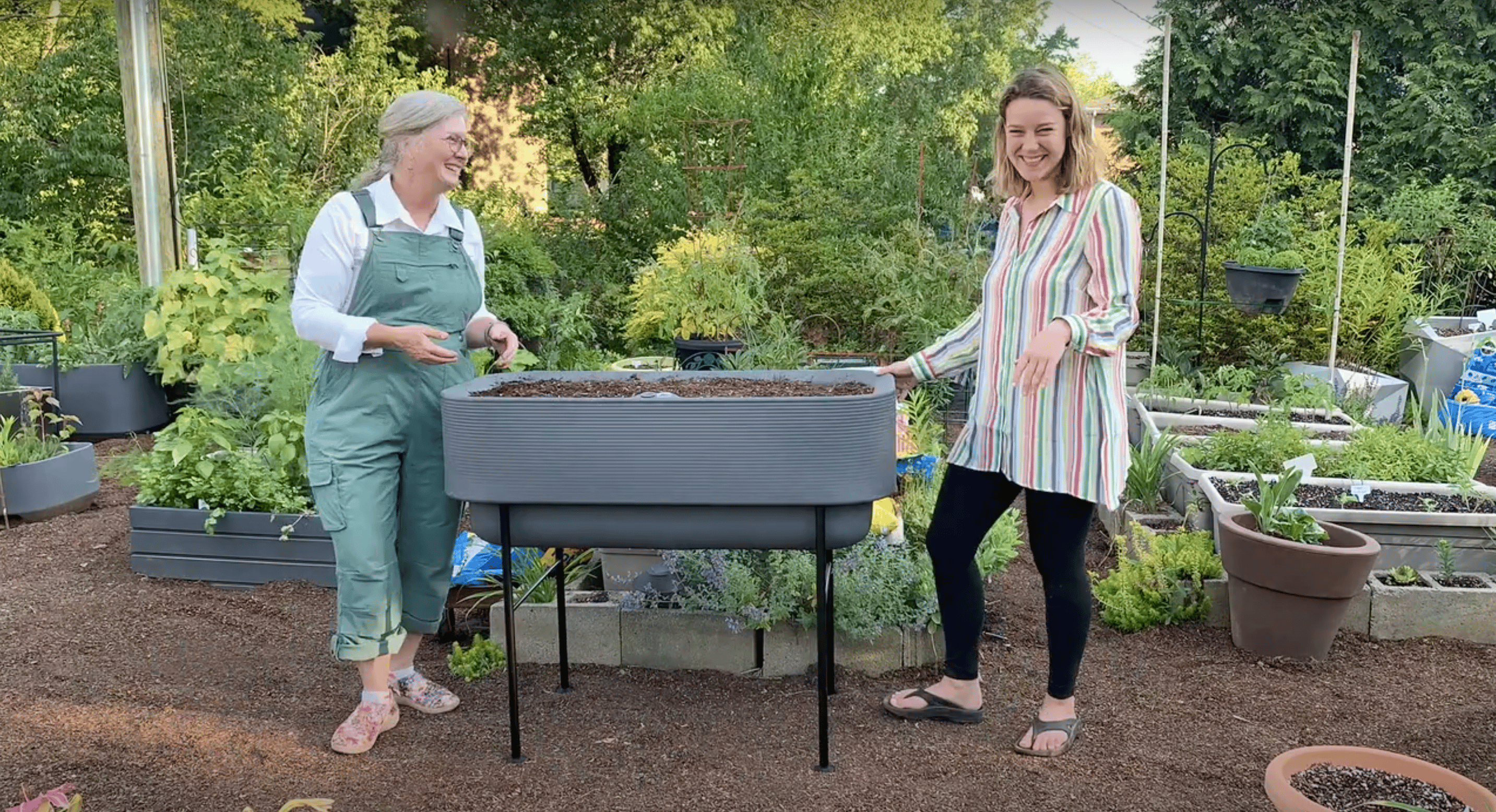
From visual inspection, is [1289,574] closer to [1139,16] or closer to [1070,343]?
[1070,343]

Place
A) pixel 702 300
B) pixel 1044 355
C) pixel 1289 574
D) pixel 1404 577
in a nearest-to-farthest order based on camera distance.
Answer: pixel 1044 355, pixel 1289 574, pixel 1404 577, pixel 702 300

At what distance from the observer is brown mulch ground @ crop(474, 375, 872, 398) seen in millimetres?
2545

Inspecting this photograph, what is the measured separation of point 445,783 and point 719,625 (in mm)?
872

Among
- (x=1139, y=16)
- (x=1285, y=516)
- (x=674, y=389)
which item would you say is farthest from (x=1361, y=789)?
(x=1139, y=16)

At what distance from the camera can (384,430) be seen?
8.63 ft

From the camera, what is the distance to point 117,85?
899cm

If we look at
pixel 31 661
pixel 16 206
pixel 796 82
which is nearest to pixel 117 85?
pixel 16 206

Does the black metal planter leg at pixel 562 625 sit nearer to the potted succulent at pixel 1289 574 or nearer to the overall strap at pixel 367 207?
the overall strap at pixel 367 207

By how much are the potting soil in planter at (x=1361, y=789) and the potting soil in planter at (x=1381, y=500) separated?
5.67ft

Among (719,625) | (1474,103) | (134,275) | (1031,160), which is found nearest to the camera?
(1031,160)

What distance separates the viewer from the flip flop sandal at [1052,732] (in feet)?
8.75

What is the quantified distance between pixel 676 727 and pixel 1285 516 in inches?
73.6

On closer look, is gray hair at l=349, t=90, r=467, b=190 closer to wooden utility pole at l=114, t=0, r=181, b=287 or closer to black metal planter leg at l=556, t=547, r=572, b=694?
black metal planter leg at l=556, t=547, r=572, b=694

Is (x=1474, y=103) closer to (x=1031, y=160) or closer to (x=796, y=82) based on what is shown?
(x=796, y=82)
